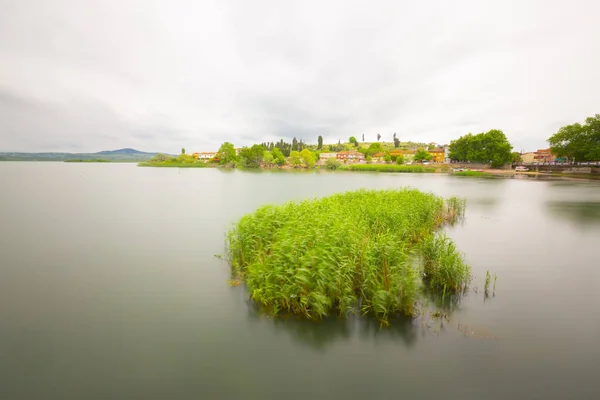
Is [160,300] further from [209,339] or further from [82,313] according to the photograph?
[209,339]

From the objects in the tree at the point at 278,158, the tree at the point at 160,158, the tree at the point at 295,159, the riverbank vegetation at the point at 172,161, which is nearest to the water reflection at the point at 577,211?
the tree at the point at 295,159

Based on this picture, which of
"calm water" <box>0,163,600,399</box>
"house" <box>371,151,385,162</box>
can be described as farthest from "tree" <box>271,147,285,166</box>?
"calm water" <box>0,163,600,399</box>

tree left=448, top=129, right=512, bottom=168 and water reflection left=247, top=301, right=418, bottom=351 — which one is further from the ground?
tree left=448, top=129, right=512, bottom=168

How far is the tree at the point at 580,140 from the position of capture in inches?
3400

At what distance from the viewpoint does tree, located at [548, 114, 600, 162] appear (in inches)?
3400

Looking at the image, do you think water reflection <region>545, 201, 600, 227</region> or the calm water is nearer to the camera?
the calm water

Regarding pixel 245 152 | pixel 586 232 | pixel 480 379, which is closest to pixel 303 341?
pixel 480 379

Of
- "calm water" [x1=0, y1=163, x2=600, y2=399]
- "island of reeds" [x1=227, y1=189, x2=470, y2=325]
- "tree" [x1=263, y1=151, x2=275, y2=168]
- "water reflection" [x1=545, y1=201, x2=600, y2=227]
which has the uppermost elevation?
"tree" [x1=263, y1=151, x2=275, y2=168]

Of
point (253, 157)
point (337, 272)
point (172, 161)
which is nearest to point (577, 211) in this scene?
point (337, 272)

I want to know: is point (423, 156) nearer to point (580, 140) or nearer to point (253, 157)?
point (580, 140)

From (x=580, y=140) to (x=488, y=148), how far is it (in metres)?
27.0

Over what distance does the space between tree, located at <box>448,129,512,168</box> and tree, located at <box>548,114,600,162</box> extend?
47.7ft

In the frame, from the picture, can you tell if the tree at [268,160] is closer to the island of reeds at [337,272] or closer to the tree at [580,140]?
the tree at [580,140]

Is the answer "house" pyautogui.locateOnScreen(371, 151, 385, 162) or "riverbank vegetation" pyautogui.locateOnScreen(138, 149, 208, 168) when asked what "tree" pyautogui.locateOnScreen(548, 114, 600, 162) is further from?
"riverbank vegetation" pyautogui.locateOnScreen(138, 149, 208, 168)
